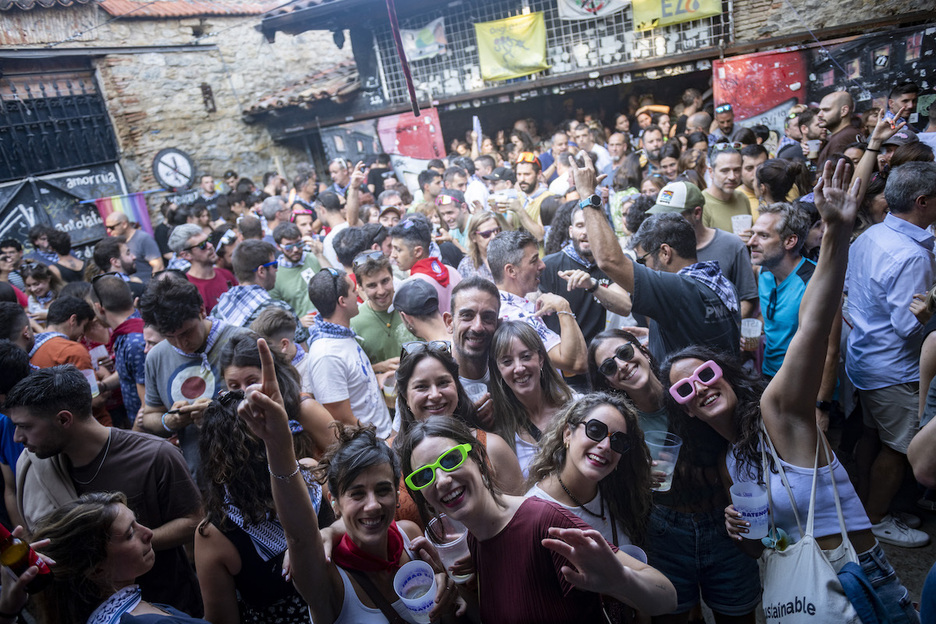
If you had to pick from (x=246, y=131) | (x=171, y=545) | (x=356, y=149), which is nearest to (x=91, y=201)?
(x=246, y=131)

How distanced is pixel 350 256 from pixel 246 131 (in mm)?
10652

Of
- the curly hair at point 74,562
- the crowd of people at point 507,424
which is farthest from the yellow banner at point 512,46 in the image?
the curly hair at point 74,562

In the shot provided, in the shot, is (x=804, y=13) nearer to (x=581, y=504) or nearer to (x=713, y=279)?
(x=713, y=279)

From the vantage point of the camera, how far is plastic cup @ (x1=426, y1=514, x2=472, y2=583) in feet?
6.58

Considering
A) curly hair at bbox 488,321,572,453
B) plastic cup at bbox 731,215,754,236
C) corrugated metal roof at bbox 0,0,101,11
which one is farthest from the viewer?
corrugated metal roof at bbox 0,0,101,11

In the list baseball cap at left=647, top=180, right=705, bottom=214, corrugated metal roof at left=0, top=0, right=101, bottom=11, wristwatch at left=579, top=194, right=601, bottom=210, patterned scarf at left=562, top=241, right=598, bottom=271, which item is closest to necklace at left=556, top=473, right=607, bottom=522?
wristwatch at left=579, top=194, right=601, bottom=210

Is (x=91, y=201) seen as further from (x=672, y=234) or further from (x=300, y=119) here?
(x=672, y=234)

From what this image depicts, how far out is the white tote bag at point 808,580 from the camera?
1.81 metres

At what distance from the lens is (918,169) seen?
10.2ft

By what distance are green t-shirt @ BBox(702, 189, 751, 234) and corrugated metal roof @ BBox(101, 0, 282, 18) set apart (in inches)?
467

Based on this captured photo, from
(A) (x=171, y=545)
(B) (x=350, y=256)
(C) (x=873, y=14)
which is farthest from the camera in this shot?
(C) (x=873, y=14)

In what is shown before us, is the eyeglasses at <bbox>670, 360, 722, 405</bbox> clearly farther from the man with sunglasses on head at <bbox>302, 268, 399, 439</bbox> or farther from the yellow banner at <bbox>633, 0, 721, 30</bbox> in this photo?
the yellow banner at <bbox>633, 0, 721, 30</bbox>

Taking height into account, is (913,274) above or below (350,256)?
below

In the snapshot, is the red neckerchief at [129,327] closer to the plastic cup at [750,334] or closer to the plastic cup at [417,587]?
the plastic cup at [417,587]
